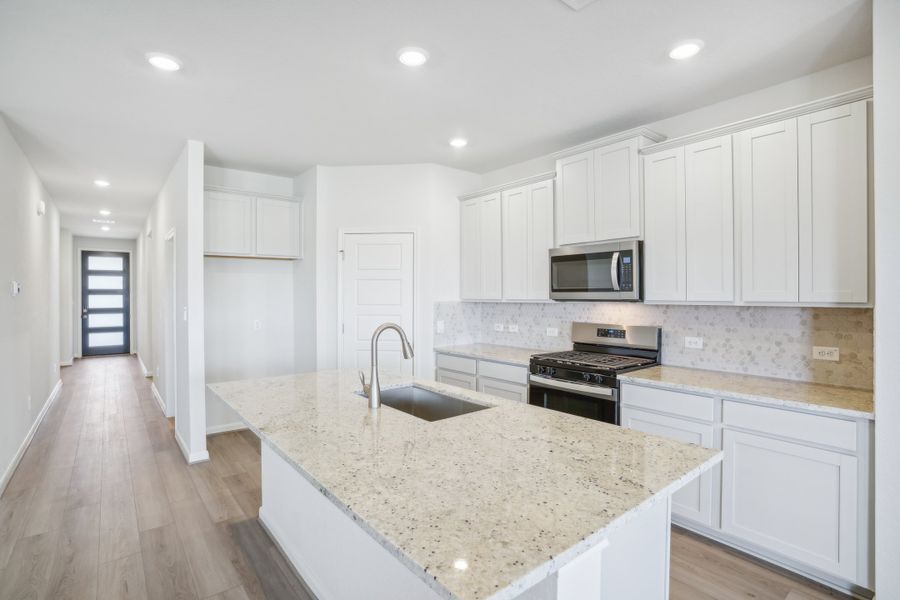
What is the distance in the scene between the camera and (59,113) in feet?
10.3

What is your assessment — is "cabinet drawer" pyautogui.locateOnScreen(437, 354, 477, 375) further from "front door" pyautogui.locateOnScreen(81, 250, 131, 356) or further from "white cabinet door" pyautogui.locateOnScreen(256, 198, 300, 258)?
"front door" pyautogui.locateOnScreen(81, 250, 131, 356)

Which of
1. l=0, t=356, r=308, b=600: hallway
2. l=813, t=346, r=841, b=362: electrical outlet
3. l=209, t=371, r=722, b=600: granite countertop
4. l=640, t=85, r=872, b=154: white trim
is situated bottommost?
l=0, t=356, r=308, b=600: hallway

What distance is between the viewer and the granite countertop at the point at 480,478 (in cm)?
91

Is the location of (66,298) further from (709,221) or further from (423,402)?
(709,221)

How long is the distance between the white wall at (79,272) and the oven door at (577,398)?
9397 millimetres

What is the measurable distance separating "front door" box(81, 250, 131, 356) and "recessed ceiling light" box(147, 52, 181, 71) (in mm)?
9492

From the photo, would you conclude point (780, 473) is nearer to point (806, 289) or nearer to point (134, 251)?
point (806, 289)

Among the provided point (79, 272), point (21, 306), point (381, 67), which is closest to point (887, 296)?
point (381, 67)

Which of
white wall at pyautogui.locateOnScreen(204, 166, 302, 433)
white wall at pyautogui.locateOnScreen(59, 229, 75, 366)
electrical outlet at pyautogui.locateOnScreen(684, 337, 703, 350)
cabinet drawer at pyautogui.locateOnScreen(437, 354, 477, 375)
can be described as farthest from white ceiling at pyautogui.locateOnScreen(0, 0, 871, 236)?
white wall at pyautogui.locateOnScreen(59, 229, 75, 366)

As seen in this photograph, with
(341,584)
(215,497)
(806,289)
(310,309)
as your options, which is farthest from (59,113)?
(806,289)

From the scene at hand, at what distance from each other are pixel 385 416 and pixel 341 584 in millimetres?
718

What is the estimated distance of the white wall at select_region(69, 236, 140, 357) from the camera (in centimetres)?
952

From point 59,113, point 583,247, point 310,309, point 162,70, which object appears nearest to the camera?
point 162,70

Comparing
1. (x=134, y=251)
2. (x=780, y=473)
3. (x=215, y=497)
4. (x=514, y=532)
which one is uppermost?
(x=134, y=251)
